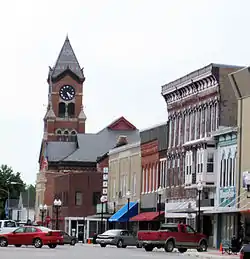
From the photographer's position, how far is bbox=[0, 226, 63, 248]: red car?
55625 mm

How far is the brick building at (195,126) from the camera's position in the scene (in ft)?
229

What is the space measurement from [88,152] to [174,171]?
53004 mm

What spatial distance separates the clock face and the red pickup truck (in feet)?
327

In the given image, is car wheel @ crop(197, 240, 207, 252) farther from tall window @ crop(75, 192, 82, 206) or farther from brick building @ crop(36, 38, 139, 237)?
tall window @ crop(75, 192, 82, 206)

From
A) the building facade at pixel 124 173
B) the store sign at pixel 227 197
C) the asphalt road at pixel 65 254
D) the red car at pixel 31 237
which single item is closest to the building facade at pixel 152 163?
the building facade at pixel 124 173

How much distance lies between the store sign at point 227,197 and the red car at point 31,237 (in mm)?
14393

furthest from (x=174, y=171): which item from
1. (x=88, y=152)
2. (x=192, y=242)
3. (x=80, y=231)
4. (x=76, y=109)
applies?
→ (x=76, y=109)

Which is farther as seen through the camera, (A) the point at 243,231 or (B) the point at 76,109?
(B) the point at 76,109

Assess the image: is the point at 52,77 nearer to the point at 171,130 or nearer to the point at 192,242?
the point at 171,130

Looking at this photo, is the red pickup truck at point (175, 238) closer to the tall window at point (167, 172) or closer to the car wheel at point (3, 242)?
the car wheel at point (3, 242)

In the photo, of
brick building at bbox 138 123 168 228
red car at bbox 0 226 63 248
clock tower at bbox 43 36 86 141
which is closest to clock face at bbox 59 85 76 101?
clock tower at bbox 43 36 86 141

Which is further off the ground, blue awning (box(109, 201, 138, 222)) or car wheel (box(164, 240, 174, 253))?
blue awning (box(109, 201, 138, 222))

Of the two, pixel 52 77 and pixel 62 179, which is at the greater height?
pixel 52 77

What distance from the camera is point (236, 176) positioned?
65.8 m
